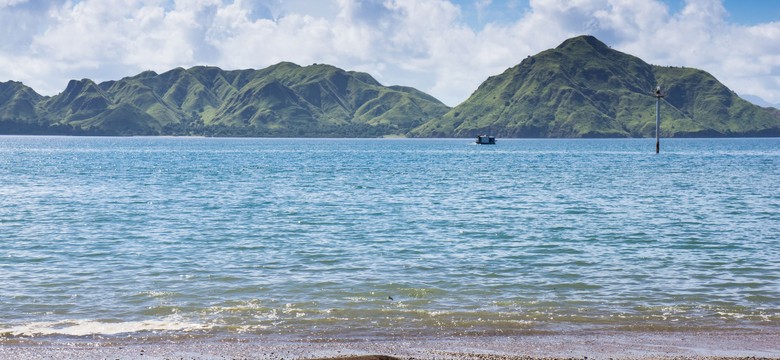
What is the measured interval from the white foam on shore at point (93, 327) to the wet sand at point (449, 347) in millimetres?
940

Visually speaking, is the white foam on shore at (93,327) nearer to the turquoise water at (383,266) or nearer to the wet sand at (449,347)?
the turquoise water at (383,266)

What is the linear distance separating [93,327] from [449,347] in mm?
9513

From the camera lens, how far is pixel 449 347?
18.1 metres

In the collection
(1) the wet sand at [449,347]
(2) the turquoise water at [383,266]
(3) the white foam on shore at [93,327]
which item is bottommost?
(2) the turquoise water at [383,266]

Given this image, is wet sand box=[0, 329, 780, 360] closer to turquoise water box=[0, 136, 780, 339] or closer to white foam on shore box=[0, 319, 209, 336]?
white foam on shore box=[0, 319, 209, 336]

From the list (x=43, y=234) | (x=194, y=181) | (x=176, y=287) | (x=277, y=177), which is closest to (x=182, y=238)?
(x=43, y=234)

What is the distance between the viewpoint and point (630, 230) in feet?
143

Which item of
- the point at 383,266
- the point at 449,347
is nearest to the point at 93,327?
the point at 449,347

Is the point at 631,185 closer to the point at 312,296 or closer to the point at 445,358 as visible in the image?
the point at 312,296

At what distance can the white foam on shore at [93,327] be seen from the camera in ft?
65.1

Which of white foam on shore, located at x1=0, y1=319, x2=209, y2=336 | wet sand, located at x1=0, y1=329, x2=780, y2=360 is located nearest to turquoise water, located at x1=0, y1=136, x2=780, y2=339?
white foam on shore, located at x1=0, y1=319, x2=209, y2=336

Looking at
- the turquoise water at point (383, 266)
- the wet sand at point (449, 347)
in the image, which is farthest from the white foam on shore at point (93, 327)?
the wet sand at point (449, 347)

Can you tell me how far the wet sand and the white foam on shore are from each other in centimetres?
94

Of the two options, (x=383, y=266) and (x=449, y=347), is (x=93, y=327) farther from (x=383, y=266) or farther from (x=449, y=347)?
(x=383, y=266)
